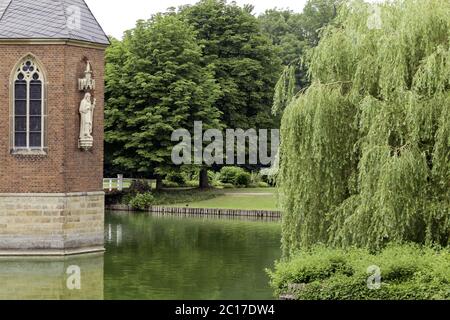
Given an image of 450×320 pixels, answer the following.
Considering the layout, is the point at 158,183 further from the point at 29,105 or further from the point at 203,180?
the point at 29,105

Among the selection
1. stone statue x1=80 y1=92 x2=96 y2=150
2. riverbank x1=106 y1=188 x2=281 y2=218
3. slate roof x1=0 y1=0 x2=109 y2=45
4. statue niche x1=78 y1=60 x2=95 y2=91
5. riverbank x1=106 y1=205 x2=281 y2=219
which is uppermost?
slate roof x1=0 y1=0 x2=109 y2=45

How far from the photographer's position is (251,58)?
2096 inches

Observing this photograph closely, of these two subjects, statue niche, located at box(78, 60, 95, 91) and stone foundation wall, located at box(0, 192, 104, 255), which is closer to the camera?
stone foundation wall, located at box(0, 192, 104, 255)

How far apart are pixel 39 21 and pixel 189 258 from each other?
7983 millimetres

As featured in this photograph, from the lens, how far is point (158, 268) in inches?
907

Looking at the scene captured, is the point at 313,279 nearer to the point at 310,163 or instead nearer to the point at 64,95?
the point at 310,163

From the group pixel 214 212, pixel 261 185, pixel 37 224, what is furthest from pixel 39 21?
pixel 261 185

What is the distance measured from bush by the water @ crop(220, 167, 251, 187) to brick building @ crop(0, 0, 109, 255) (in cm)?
2590

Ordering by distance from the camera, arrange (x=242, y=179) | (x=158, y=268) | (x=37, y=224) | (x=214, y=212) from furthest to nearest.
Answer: (x=242, y=179) → (x=214, y=212) → (x=37, y=224) → (x=158, y=268)

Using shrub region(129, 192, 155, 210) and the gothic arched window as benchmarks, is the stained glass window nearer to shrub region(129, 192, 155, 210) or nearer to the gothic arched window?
the gothic arched window

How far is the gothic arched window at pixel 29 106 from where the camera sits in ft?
84.8

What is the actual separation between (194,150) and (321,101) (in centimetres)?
2831

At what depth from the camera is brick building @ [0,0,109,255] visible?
83.0ft

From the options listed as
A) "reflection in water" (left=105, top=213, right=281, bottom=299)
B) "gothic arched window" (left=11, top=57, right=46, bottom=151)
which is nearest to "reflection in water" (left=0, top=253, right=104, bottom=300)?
"reflection in water" (left=105, top=213, right=281, bottom=299)
